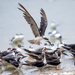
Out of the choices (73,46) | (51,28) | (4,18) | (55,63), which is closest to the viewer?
(55,63)

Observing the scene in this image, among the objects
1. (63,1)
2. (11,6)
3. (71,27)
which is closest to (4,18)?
(11,6)

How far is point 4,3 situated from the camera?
1981 cm

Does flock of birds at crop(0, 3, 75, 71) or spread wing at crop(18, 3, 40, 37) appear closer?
flock of birds at crop(0, 3, 75, 71)

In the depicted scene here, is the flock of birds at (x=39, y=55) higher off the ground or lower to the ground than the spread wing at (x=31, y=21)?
lower

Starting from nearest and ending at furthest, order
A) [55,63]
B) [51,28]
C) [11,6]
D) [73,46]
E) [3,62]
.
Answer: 1. [55,63]
2. [3,62]
3. [73,46]
4. [51,28]
5. [11,6]

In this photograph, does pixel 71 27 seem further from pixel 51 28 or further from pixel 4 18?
pixel 4 18

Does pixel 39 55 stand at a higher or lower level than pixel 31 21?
lower

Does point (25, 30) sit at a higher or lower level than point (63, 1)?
lower

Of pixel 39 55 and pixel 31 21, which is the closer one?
pixel 39 55

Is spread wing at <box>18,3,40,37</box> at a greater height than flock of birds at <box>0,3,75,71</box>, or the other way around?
spread wing at <box>18,3,40,37</box>

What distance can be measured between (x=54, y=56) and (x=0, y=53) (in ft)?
5.44

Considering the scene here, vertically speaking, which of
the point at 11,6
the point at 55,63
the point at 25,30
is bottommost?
the point at 55,63

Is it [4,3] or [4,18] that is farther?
[4,3]

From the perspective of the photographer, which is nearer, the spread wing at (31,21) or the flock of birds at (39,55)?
the flock of birds at (39,55)
